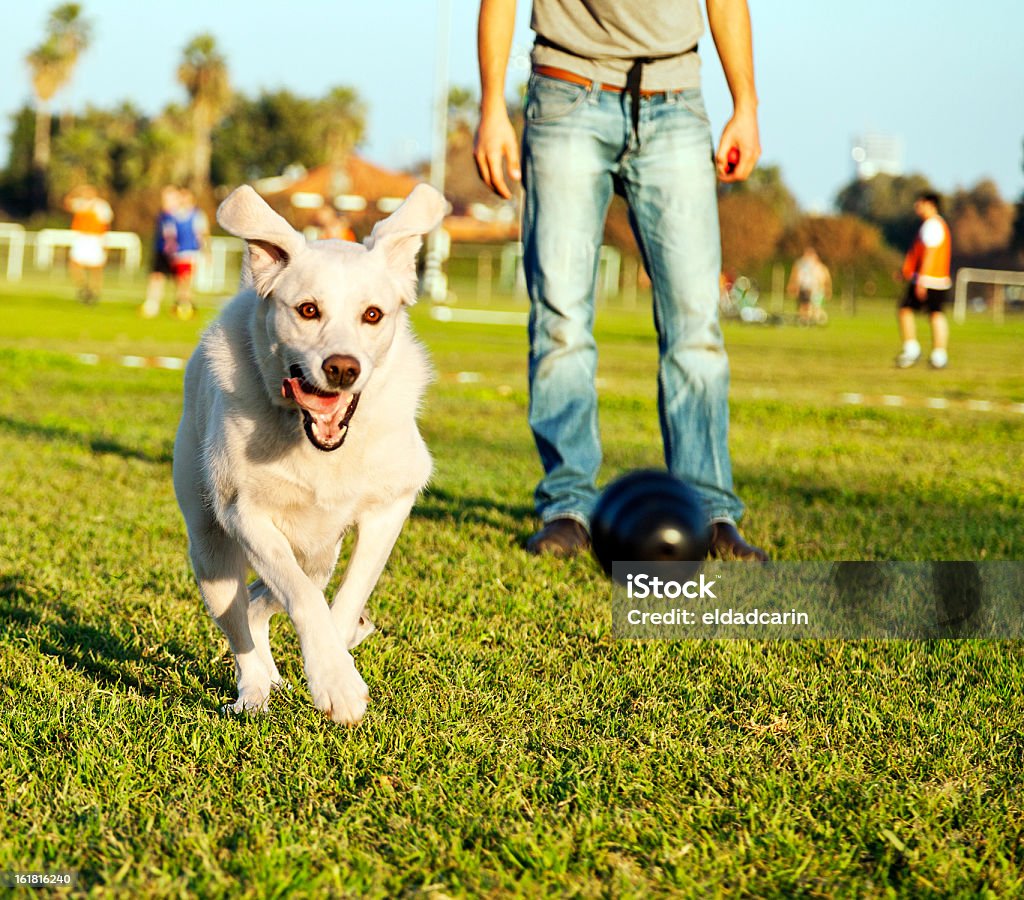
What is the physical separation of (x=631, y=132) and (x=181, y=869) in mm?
3802

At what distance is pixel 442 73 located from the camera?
47.6 meters

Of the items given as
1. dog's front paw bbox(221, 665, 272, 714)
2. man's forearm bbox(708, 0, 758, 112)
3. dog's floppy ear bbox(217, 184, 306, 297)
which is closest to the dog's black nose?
dog's floppy ear bbox(217, 184, 306, 297)

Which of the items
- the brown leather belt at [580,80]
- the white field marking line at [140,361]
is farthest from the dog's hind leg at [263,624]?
the white field marking line at [140,361]

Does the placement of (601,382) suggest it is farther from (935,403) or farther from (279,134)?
(279,134)

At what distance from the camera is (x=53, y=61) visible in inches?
3460

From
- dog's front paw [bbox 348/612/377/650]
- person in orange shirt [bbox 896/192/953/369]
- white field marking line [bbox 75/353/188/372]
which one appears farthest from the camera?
person in orange shirt [bbox 896/192/953/369]

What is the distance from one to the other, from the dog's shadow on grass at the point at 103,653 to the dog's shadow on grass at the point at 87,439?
3.25 m

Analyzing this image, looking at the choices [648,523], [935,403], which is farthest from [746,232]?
[648,523]

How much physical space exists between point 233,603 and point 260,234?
93 cm

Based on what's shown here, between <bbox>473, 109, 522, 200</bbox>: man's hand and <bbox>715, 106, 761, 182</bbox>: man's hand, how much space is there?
0.81 meters

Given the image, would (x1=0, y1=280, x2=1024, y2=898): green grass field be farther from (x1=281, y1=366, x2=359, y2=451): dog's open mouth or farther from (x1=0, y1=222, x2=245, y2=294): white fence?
(x1=0, y1=222, x2=245, y2=294): white fence

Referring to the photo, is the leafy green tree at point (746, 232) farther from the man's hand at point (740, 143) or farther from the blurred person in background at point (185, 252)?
the man's hand at point (740, 143)

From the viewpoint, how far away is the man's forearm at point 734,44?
5477mm

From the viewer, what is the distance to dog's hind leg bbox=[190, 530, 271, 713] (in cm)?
333
